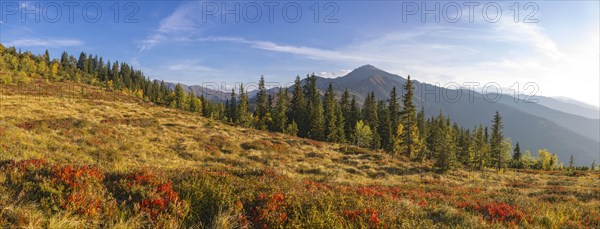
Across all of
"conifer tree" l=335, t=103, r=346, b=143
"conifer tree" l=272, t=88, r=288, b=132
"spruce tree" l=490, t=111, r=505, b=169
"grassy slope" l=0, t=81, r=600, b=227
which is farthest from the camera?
"conifer tree" l=272, t=88, r=288, b=132

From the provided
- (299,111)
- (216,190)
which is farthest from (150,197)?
(299,111)

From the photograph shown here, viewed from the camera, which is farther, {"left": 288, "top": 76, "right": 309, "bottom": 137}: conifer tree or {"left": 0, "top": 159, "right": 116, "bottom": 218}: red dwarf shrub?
{"left": 288, "top": 76, "right": 309, "bottom": 137}: conifer tree

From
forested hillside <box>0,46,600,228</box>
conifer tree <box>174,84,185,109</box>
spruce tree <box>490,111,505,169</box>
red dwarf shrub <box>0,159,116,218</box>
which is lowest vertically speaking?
spruce tree <box>490,111,505,169</box>

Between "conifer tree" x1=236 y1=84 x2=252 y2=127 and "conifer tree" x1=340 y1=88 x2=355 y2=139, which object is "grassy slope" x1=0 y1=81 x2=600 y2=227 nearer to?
"conifer tree" x1=340 y1=88 x2=355 y2=139

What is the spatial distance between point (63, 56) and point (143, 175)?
170811mm

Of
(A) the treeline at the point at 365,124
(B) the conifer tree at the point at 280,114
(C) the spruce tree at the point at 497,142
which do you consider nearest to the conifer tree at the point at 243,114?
(A) the treeline at the point at 365,124

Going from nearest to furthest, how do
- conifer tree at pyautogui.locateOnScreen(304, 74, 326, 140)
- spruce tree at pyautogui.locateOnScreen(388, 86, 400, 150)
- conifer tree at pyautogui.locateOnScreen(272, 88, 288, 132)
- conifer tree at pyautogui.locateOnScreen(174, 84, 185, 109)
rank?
conifer tree at pyautogui.locateOnScreen(304, 74, 326, 140), spruce tree at pyautogui.locateOnScreen(388, 86, 400, 150), conifer tree at pyautogui.locateOnScreen(272, 88, 288, 132), conifer tree at pyautogui.locateOnScreen(174, 84, 185, 109)

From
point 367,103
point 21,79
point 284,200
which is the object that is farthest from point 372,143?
point 21,79

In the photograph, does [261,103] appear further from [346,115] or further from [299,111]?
[346,115]

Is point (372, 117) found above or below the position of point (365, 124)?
above

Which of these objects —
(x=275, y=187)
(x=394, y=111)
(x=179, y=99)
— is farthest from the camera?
(x=179, y=99)

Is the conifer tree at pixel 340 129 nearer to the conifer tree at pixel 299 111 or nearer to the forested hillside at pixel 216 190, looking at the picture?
the conifer tree at pixel 299 111

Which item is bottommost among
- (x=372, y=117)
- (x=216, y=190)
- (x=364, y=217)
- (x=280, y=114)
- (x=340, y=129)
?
(x=340, y=129)

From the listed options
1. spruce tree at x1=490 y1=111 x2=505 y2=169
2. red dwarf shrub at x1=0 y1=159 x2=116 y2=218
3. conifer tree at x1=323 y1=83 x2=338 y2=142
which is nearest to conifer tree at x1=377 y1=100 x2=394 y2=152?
conifer tree at x1=323 y1=83 x2=338 y2=142
